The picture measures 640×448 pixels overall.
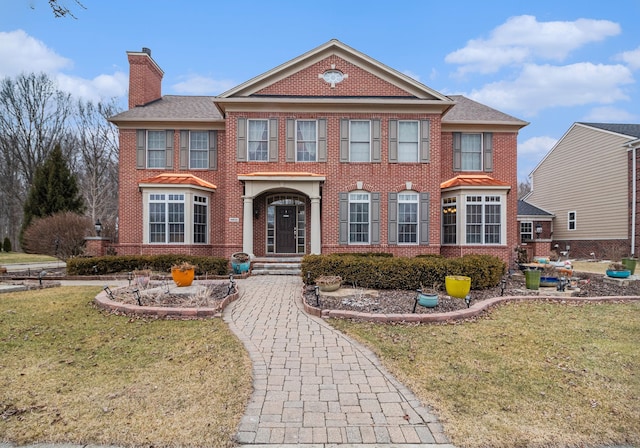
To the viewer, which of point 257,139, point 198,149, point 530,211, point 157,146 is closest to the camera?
point 257,139

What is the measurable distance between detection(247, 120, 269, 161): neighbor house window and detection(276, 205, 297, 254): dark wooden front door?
243cm

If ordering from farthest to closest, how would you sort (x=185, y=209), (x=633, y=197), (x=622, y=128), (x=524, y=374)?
(x=622, y=128), (x=633, y=197), (x=185, y=209), (x=524, y=374)

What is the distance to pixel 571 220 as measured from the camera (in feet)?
80.9

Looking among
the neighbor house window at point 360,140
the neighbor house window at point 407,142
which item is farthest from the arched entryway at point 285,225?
the neighbor house window at point 407,142

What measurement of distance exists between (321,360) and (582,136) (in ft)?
90.1

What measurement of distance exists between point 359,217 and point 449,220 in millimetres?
3930

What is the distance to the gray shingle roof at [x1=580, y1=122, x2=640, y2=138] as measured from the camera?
21.3 metres

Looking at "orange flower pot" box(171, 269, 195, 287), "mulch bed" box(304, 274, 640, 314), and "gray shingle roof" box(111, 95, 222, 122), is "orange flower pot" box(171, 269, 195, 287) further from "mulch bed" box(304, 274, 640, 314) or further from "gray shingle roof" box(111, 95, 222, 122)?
"gray shingle roof" box(111, 95, 222, 122)

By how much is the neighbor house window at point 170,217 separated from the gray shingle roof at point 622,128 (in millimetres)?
25023

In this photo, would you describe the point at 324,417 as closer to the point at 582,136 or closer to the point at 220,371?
the point at 220,371

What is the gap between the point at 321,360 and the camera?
4.59 metres

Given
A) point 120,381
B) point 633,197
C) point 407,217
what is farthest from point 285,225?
point 633,197

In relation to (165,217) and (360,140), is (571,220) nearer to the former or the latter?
(360,140)

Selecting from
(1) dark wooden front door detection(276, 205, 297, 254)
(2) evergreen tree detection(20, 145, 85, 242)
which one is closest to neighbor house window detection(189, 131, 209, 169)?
(1) dark wooden front door detection(276, 205, 297, 254)
